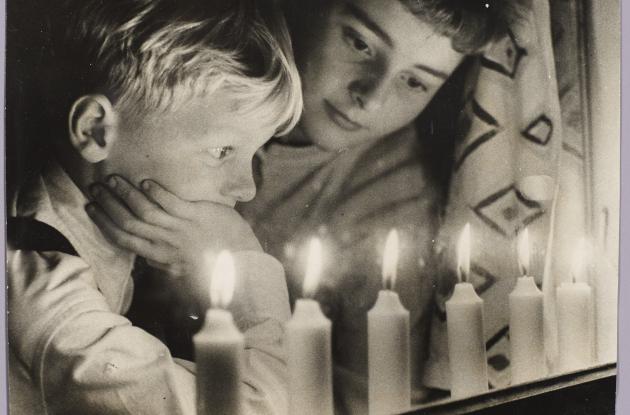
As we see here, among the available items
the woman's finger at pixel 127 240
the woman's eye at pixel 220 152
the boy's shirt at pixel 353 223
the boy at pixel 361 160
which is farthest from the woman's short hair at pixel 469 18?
the woman's finger at pixel 127 240

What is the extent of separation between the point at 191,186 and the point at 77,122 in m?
0.11

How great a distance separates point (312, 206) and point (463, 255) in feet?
0.53

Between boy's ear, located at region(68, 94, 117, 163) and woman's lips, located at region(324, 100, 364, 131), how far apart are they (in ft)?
0.62

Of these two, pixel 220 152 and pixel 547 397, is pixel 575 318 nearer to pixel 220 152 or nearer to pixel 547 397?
pixel 547 397

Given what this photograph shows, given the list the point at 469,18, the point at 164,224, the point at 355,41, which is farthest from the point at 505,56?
the point at 164,224

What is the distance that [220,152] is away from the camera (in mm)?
684

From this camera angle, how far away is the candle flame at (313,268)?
0.71 m

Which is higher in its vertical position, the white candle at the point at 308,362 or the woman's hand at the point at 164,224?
the woman's hand at the point at 164,224

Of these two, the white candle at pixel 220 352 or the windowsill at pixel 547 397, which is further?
the windowsill at pixel 547 397

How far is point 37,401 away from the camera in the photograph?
0.64 m

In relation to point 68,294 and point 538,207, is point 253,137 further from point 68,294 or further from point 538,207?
point 538,207

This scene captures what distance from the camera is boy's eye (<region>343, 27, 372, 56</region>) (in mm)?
722

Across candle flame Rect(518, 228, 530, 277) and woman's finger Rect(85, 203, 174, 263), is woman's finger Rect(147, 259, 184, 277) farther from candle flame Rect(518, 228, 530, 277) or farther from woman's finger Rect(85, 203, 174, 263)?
candle flame Rect(518, 228, 530, 277)

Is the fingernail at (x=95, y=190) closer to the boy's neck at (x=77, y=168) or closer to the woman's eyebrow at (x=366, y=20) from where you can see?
the boy's neck at (x=77, y=168)
